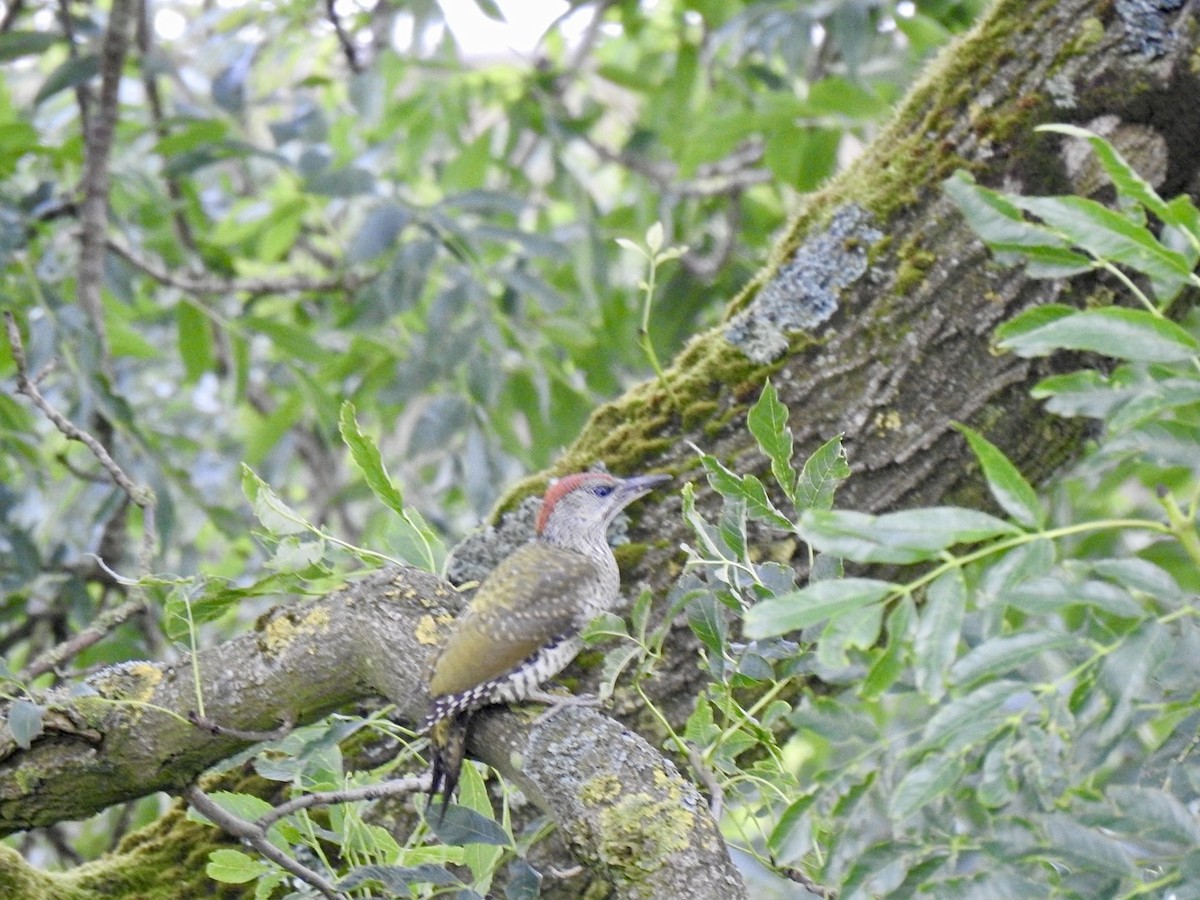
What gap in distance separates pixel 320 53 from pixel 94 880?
15.2 feet

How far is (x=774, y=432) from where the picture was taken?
1.71m

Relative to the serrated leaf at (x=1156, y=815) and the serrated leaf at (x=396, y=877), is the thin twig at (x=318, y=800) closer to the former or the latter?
the serrated leaf at (x=396, y=877)

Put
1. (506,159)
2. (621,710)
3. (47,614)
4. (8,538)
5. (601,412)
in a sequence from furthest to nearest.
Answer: (506,159) < (47,614) < (8,538) < (601,412) < (621,710)

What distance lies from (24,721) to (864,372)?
1514 mm

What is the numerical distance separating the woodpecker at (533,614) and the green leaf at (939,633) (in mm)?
831

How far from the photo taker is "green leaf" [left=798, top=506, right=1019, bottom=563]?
1.20 m

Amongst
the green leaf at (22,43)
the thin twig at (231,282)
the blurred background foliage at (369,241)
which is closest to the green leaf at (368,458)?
the blurred background foliage at (369,241)

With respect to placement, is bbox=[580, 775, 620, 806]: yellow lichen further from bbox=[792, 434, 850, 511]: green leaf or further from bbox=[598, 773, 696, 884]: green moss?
bbox=[792, 434, 850, 511]: green leaf

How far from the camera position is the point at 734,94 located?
16.5 ft

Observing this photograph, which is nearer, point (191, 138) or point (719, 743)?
point (719, 743)

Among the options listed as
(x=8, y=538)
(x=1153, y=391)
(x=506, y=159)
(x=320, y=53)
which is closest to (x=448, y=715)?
(x=1153, y=391)

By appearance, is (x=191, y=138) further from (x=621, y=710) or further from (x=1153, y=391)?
(x=1153, y=391)

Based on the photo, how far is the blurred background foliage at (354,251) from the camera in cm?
382

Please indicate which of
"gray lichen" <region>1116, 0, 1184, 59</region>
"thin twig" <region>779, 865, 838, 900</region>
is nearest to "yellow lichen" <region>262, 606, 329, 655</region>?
"thin twig" <region>779, 865, 838, 900</region>
